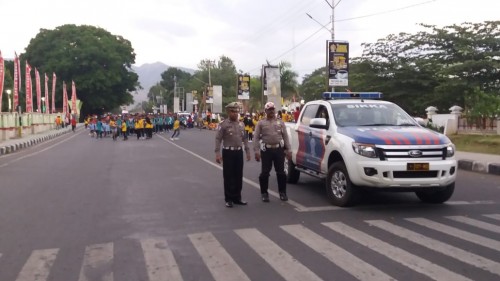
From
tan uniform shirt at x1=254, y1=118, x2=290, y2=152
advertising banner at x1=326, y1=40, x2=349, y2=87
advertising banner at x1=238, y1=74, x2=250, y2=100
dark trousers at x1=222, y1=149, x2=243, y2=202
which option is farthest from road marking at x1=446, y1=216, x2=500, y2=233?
advertising banner at x1=238, y1=74, x2=250, y2=100

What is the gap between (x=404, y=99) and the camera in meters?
36.0

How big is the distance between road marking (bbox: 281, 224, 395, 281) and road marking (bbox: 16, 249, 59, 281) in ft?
9.22

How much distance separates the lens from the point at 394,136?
25.4 ft

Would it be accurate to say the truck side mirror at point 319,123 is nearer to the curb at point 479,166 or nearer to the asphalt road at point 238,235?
the asphalt road at point 238,235

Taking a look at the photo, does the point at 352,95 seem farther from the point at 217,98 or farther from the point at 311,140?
the point at 217,98

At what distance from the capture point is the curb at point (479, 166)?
13.7 metres

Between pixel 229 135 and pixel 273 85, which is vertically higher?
pixel 273 85

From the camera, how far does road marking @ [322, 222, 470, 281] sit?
4941mm

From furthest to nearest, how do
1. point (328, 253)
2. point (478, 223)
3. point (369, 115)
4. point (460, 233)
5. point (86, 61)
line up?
1. point (86, 61)
2. point (369, 115)
3. point (478, 223)
4. point (460, 233)
5. point (328, 253)

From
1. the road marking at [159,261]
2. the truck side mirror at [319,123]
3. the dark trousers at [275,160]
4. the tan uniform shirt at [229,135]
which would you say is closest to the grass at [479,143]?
the truck side mirror at [319,123]

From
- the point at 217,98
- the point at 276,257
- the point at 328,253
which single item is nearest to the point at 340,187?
the point at 328,253

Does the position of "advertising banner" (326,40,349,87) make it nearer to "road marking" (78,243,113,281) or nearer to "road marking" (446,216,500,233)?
"road marking" (446,216,500,233)

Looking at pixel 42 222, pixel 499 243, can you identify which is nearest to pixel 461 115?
pixel 499 243

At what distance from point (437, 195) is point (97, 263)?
5.53 m
